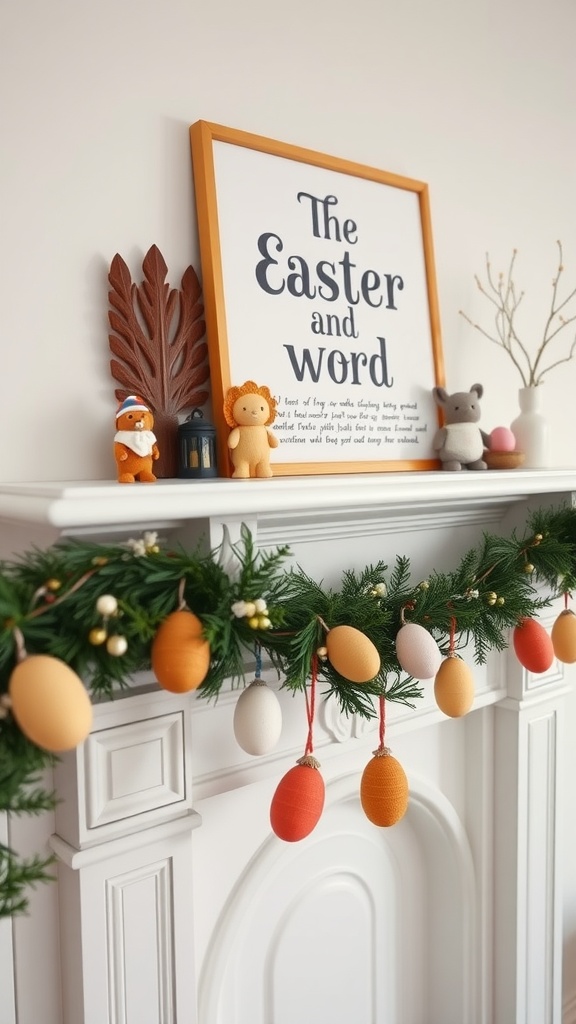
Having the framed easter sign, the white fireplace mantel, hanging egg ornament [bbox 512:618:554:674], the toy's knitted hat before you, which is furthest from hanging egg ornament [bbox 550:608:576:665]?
the toy's knitted hat

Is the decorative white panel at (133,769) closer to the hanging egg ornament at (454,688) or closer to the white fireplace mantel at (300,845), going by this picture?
the white fireplace mantel at (300,845)

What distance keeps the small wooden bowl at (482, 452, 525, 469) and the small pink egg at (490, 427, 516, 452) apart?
1 centimetres

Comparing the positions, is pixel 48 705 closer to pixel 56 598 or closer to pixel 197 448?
pixel 56 598

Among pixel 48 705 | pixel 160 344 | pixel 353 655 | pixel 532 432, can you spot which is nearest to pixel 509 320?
pixel 532 432

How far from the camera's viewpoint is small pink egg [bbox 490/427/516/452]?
46.5 inches

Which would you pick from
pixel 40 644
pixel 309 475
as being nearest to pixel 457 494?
pixel 309 475

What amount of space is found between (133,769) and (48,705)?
0.93ft

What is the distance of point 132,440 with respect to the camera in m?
0.79

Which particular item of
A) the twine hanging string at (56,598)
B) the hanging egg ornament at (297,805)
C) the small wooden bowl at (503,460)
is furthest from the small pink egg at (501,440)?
the twine hanging string at (56,598)

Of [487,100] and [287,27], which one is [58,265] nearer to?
[287,27]

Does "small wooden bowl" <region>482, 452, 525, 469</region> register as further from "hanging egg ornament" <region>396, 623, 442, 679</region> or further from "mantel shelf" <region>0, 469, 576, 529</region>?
"hanging egg ornament" <region>396, 623, 442, 679</region>

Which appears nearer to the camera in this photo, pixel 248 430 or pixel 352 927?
pixel 248 430

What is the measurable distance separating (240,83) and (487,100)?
0.58 m

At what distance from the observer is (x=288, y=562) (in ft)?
3.17
